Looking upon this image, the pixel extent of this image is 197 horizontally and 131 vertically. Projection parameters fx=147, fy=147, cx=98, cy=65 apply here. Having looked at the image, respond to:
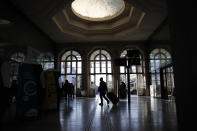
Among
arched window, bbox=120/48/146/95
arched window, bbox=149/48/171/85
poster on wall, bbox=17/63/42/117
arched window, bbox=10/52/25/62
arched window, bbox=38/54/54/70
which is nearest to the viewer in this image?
poster on wall, bbox=17/63/42/117

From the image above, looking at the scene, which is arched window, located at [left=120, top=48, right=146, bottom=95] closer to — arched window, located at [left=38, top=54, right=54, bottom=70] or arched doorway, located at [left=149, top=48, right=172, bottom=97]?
arched doorway, located at [left=149, top=48, right=172, bottom=97]

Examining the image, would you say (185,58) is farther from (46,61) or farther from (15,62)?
(46,61)

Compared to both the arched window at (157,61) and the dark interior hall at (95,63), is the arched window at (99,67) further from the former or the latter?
the arched window at (157,61)

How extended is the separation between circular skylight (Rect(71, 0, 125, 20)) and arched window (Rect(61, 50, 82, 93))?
5.76 metres

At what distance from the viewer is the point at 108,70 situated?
20.4 meters

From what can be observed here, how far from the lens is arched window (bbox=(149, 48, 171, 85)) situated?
13928 millimetres

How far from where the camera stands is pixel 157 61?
16.4 metres

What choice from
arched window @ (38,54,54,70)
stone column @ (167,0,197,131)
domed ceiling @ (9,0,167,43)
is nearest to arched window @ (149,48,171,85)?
domed ceiling @ (9,0,167,43)

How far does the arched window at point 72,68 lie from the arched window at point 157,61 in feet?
30.6

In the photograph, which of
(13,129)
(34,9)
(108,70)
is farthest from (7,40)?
(108,70)

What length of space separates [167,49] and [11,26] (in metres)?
13.1

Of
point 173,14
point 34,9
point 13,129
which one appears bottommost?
point 13,129

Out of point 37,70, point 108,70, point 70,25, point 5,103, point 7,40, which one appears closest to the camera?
point 5,103

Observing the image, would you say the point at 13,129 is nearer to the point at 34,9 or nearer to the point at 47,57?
the point at 34,9
